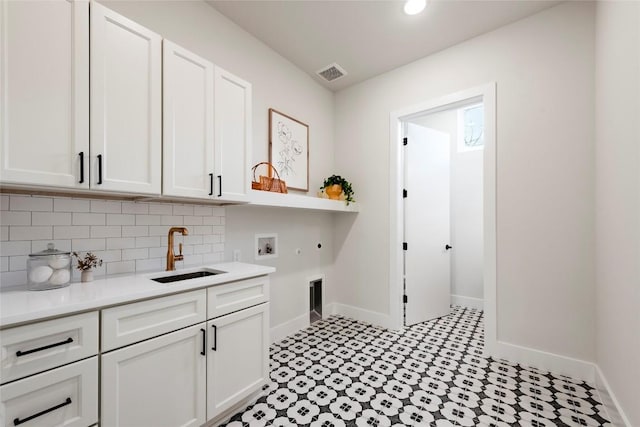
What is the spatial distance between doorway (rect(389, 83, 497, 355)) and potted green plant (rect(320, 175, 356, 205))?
49 centimetres

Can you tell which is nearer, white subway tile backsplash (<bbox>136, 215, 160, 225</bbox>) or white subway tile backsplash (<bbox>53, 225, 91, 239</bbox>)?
white subway tile backsplash (<bbox>53, 225, 91, 239</bbox>)

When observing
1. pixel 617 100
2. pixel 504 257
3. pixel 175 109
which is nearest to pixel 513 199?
pixel 504 257

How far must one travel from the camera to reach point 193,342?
1.52m

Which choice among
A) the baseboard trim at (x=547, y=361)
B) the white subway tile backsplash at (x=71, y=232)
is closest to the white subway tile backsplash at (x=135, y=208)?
the white subway tile backsplash at (x=71, y=232)

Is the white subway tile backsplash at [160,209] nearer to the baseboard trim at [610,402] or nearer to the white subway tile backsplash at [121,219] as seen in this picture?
the white subway tile backsplash at [121,219]

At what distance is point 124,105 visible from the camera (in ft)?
4.81

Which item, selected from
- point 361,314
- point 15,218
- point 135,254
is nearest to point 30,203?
point 15,218

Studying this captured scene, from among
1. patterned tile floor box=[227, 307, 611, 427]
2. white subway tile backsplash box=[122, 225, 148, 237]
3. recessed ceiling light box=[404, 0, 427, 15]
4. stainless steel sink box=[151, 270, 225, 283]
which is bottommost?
patterned tile floor box=[227, 307, 611, 427]

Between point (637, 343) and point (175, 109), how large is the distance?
108 inches

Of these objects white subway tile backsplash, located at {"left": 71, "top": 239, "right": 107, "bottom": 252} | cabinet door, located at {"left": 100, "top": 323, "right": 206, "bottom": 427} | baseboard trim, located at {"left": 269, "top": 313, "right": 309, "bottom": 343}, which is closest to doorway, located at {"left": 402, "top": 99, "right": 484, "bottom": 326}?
baseboard trim, located at {"left": 269, "top": 313, "right": 309, "bottom": 343}

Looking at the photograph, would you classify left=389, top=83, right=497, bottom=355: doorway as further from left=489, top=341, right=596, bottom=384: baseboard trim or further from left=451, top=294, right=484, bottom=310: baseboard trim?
left=451, top=294, right=484, bottom=310: baseboard trim

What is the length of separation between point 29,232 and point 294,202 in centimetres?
171

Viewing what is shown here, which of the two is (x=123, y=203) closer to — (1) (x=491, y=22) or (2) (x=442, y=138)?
(1) (x=491, y=22)

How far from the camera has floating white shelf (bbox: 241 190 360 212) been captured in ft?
7.36
